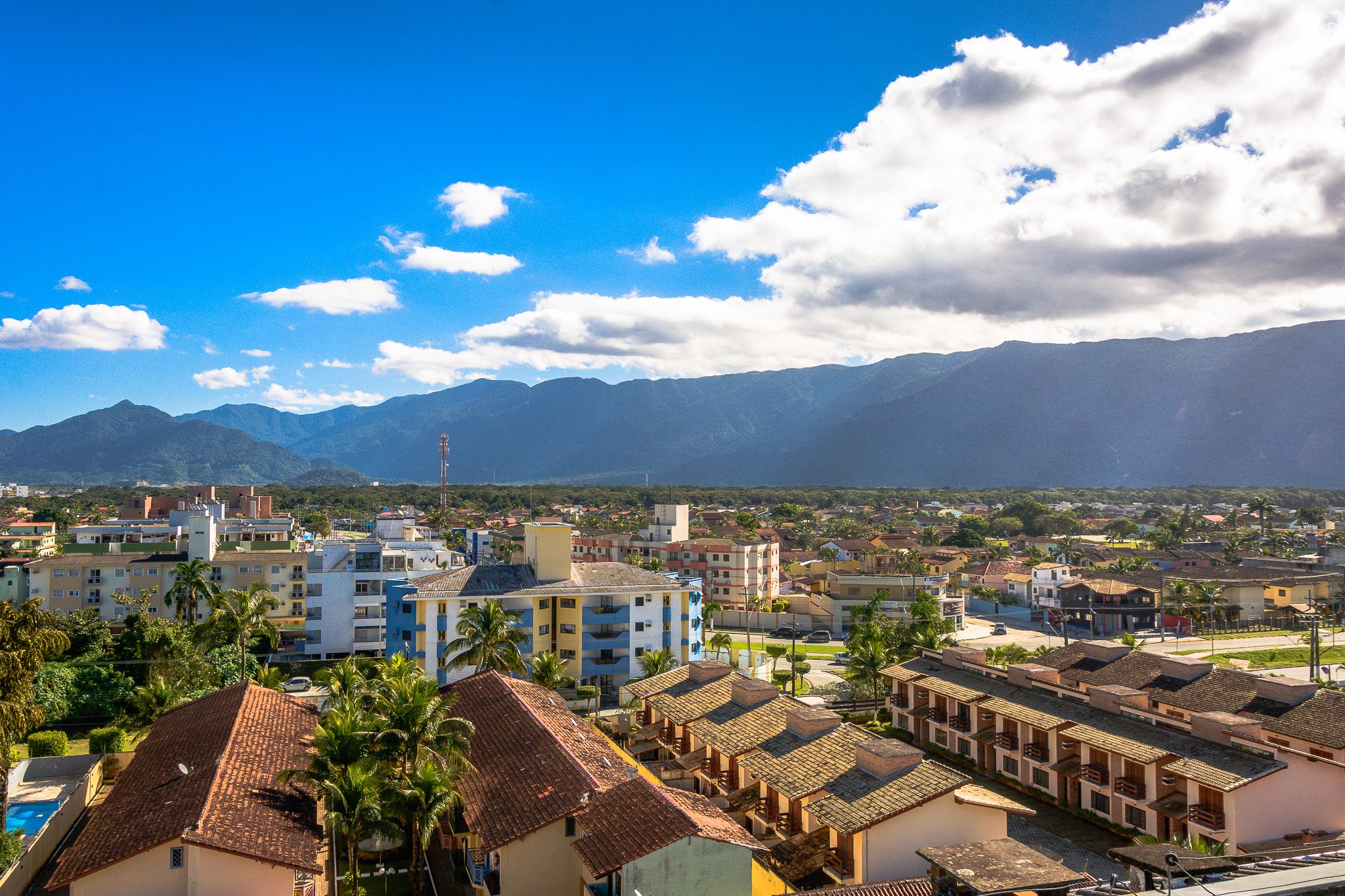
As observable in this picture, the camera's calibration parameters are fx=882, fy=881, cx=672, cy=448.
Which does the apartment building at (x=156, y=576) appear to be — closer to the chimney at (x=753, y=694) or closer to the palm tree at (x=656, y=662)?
the palm tree at (x=656, y=662)

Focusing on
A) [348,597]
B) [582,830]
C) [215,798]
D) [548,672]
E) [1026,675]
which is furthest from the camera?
[348,597]

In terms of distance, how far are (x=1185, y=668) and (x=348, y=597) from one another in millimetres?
57144

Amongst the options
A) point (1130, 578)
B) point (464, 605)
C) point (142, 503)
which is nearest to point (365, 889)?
point (464, 605)

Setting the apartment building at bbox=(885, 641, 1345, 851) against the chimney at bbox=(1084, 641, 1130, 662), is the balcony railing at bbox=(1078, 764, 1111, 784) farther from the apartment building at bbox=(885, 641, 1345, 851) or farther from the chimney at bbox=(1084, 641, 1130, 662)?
the chimney at bbox=(1084, 641, 1130, 662)

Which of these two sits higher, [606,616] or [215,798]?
[606,616]

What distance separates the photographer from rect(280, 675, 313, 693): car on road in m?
58.5

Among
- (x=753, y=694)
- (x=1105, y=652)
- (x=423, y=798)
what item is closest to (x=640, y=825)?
(x=423, y=798)

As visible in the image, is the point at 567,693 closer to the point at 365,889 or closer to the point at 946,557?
the point at 365,889

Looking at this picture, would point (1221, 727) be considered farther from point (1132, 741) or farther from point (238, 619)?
point (238, 619)

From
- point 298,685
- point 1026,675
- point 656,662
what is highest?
point 1026,675

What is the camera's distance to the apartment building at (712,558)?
105m

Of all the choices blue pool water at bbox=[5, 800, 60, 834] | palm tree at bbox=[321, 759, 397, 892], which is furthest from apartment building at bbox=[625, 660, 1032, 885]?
blue pool water at bbox=[5, 800, 60, 834]

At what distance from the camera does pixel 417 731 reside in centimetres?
2697

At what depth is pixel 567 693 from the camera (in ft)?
184
